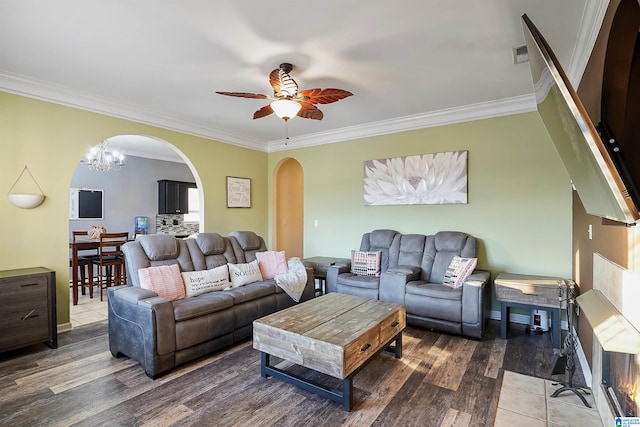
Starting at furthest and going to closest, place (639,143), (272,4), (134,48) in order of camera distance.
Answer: (134,48)
(272,4)
(639,143)

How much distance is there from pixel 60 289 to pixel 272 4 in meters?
3.64

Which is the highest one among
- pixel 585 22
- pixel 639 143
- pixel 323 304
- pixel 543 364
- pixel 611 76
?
pixel 585 22

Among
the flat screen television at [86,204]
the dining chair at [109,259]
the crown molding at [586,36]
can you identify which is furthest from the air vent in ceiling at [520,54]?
the flat screen television at [86,204]

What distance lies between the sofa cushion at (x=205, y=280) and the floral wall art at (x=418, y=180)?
2.50 m

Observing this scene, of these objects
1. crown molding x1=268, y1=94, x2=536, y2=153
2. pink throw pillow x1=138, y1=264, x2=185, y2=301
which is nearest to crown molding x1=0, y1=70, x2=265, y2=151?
crown molding x1=268, y1=94, x2=536, y2=153

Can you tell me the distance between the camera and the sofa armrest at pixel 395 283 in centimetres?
370

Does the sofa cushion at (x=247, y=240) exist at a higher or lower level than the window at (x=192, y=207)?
lower

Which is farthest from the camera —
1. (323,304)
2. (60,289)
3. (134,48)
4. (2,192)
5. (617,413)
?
(60,289)

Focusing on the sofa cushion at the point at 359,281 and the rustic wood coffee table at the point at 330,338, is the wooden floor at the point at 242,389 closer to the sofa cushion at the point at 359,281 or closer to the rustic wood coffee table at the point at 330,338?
the rustic wood coffee table at the point at 330,338

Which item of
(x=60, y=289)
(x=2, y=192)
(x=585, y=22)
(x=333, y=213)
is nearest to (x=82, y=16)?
(x=2, y=192)

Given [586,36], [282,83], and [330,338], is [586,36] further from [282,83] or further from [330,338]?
[330,338]

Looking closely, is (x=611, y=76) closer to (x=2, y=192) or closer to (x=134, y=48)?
(x=134, y=48)

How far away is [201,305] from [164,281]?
0.47m

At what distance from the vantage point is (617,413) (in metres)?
1.67
